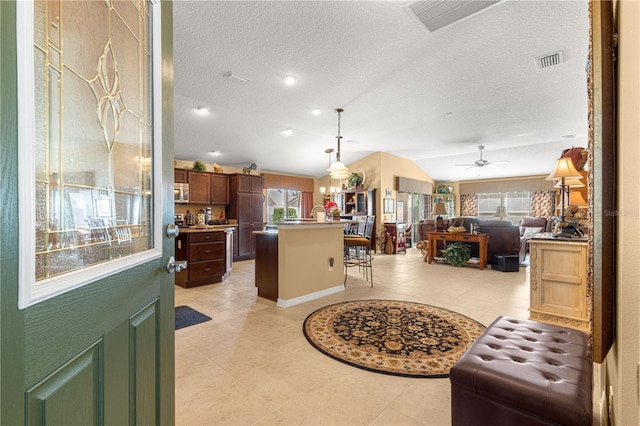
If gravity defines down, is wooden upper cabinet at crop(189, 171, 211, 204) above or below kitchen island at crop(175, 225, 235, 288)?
above

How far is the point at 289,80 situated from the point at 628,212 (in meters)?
3.81

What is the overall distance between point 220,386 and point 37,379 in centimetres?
161

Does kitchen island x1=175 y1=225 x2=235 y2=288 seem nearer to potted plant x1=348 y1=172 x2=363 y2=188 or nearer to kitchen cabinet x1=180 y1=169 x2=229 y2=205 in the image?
kitchen cabinet x1=180 y1=169 x2=229 y2=205

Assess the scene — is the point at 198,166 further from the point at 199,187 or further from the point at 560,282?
the point at 560,282

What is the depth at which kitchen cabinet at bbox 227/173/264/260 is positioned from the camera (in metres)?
7.14

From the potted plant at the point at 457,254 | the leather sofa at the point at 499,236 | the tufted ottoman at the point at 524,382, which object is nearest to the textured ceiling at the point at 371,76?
the leather sofa at the point at 499,236

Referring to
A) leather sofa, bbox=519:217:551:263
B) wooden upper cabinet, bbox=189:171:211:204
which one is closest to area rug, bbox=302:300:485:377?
wooden upper cabinet, bbox=189:171:211:204

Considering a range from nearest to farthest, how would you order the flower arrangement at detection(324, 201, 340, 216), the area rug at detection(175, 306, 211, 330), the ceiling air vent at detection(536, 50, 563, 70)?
the area rug at detection(175, 306, 211, 330) < the ceiling air vent at detection(536, 50, 563, 70) < the flower arrangement at detection(324, 201, 340, 216)

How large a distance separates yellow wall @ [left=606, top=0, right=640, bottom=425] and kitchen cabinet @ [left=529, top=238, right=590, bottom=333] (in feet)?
7.90

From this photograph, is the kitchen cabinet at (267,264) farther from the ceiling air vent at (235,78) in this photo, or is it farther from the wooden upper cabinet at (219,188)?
the wooden upper cabinet at (219,188)

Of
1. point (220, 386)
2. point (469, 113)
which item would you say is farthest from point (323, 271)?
point (469, 113)

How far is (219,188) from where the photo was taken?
7.09 m

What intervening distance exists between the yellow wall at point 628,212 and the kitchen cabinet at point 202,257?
451cm

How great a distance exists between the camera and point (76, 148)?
74 centimetres
